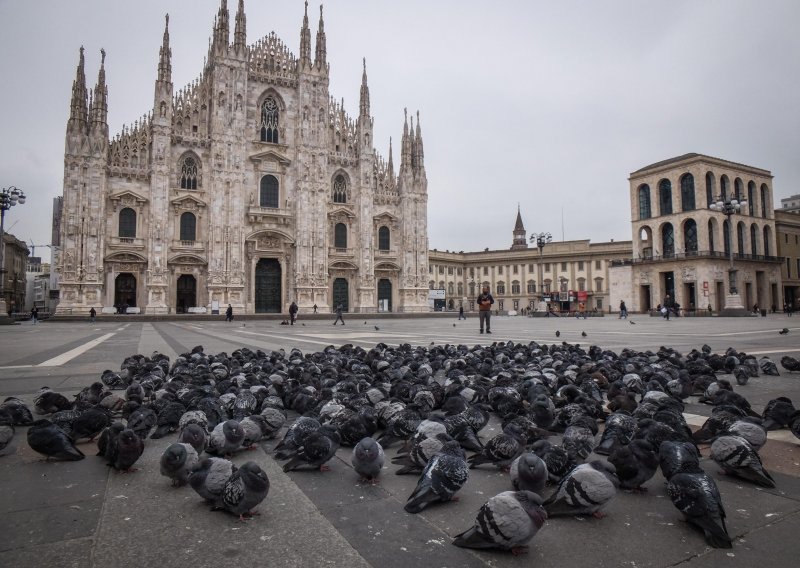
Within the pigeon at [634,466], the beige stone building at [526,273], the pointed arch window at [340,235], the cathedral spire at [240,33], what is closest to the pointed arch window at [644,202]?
the beige stone building at [526,273]

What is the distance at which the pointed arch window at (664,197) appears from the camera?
54938 mm

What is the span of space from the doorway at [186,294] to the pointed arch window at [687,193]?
52.5 meters

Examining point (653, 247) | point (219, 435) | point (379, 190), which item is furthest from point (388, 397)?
point (653, 247)

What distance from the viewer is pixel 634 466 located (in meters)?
2.56

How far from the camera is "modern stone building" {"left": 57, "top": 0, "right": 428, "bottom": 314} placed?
3519 cm

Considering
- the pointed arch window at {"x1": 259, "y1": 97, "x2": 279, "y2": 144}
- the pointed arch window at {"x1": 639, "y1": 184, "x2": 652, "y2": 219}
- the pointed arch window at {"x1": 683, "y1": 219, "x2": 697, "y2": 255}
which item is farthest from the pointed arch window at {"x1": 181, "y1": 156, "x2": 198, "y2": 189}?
the pointed arch window at {"x1": 683, "y1": 219, "x2": 697, "y2": 255}

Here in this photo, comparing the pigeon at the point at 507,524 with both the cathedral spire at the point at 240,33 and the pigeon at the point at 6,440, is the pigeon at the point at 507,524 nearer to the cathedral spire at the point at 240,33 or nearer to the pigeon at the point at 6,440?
the pigeon at the point at 6,440

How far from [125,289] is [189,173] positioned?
10556 millimetres

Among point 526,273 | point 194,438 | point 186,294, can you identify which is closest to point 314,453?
point 194,438

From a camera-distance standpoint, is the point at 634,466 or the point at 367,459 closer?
the point at 634,466

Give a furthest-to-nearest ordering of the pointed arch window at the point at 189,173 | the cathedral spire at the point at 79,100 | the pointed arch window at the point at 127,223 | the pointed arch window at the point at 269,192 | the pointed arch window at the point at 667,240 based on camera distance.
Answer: the pointed arch window at the point at 667,240 < the pointed arch window at the point at 269,192 < the pointed arch window at the point at 189,173 < the pointed arch window at the point at 127,223 < the cathedral spire at the point at 79,100

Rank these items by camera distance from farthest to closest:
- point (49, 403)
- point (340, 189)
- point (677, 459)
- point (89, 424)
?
point (340, 189), point (49, 403), point (89, 424), point (677, 459)

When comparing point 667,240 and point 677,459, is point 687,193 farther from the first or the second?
point 677,459

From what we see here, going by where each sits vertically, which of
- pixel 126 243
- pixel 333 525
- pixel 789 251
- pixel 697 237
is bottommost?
pixel 333 525
